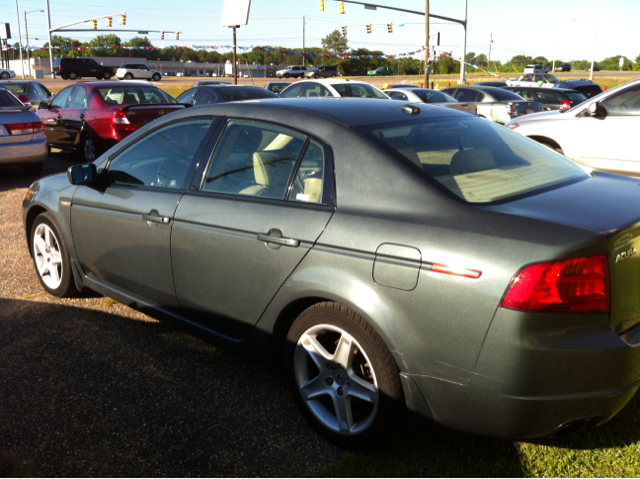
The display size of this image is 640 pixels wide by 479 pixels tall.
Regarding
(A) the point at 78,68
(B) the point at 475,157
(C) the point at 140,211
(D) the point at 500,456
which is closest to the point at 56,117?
(C) the point at 140,211

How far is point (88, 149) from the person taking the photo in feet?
40.0

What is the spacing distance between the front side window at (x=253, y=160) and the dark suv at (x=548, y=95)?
18.7m

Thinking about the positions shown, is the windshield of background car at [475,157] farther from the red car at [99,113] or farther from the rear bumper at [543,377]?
the red car at [99,113]

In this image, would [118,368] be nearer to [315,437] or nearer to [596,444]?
[315,437]

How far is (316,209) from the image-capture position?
9.29 feet

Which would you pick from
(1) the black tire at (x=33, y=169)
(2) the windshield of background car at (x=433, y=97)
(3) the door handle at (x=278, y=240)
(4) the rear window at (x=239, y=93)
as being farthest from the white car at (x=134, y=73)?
(3) the door handle at (x=278, y=240)

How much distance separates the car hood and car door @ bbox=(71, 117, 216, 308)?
Result: 186 cm

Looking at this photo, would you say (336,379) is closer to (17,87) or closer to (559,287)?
(559,287)

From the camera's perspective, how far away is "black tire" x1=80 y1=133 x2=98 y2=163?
39.2ft

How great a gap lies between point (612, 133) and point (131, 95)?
909cm

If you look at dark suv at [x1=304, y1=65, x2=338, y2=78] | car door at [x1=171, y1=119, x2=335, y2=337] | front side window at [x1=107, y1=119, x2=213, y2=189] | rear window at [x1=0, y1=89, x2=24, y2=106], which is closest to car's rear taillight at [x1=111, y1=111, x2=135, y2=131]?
rear window at [x1=0, y1=89, x2=24, y2=106]

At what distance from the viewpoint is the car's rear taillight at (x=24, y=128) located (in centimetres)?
1011

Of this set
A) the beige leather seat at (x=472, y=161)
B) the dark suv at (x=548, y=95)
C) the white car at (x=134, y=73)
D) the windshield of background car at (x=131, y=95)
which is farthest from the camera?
the white car at (x=134, y=73)

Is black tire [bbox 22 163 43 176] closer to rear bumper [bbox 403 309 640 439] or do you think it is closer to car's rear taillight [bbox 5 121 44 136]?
car's rear taillight [bbox 5 121 44 136]
